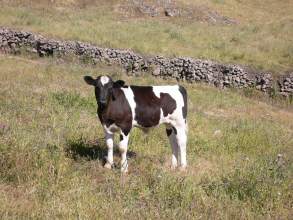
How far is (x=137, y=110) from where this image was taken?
8789mm

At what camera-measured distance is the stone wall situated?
23.9 metres

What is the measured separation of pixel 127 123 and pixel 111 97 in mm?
557

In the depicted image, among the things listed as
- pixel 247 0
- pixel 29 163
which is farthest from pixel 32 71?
pixel 247 0

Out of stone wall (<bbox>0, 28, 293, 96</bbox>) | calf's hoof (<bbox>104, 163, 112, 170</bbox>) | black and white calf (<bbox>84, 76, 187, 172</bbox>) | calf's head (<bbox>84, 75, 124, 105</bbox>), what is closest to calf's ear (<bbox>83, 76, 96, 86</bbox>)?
black and white calf (<bbox>84, 76, 187, 172</bbox>)

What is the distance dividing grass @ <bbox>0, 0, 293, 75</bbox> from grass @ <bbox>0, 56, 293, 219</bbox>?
12.1 metres

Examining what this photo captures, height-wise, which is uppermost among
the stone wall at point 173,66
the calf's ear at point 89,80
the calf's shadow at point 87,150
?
the calf's ear at point 89,80

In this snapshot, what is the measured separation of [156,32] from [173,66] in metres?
5.54

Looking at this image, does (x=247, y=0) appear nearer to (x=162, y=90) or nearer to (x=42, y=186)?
(x=162, y=90)

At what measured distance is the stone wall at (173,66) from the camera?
2392 cm

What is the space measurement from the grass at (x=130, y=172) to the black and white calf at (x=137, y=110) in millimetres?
465

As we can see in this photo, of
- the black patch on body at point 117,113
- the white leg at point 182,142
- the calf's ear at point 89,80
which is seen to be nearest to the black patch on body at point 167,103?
the white leg at point 182,142

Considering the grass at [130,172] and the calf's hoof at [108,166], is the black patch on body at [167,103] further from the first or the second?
the calf's hoof at [108,166]

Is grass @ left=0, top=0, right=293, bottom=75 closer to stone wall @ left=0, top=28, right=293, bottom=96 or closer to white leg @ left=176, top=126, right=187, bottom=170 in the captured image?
stone wall @ left=0, top=28, right=293, bottom=96

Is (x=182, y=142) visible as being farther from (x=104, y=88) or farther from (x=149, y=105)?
(x=104, y=88)
